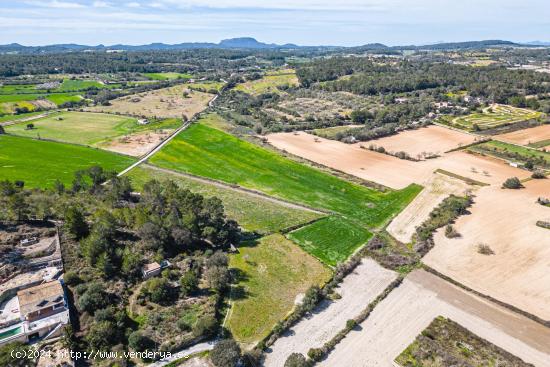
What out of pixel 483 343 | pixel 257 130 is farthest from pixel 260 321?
pixel 257 130

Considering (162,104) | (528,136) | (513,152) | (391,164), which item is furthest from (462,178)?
(162,104)

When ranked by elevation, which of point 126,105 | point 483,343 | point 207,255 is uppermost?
point 126,105

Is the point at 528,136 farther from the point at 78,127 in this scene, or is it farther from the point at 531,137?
the point at 78,127

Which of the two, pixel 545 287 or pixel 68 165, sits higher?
pixel 68 165

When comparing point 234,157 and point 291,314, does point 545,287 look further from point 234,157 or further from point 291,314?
point 234,157

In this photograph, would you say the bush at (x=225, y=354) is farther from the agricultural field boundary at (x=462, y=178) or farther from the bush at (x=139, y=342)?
the agricultural field boundary at (x=462, y=178)

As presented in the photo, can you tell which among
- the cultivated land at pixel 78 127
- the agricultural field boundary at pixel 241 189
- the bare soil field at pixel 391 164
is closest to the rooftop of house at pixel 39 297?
the agricultural field boundary at pixel 241 189

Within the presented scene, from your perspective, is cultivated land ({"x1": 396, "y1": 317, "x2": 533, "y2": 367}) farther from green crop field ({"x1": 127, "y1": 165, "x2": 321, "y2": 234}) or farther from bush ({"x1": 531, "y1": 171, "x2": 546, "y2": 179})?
bush ({"x1": 531, "y1": 171, "x2": 546, "y2": 179})
